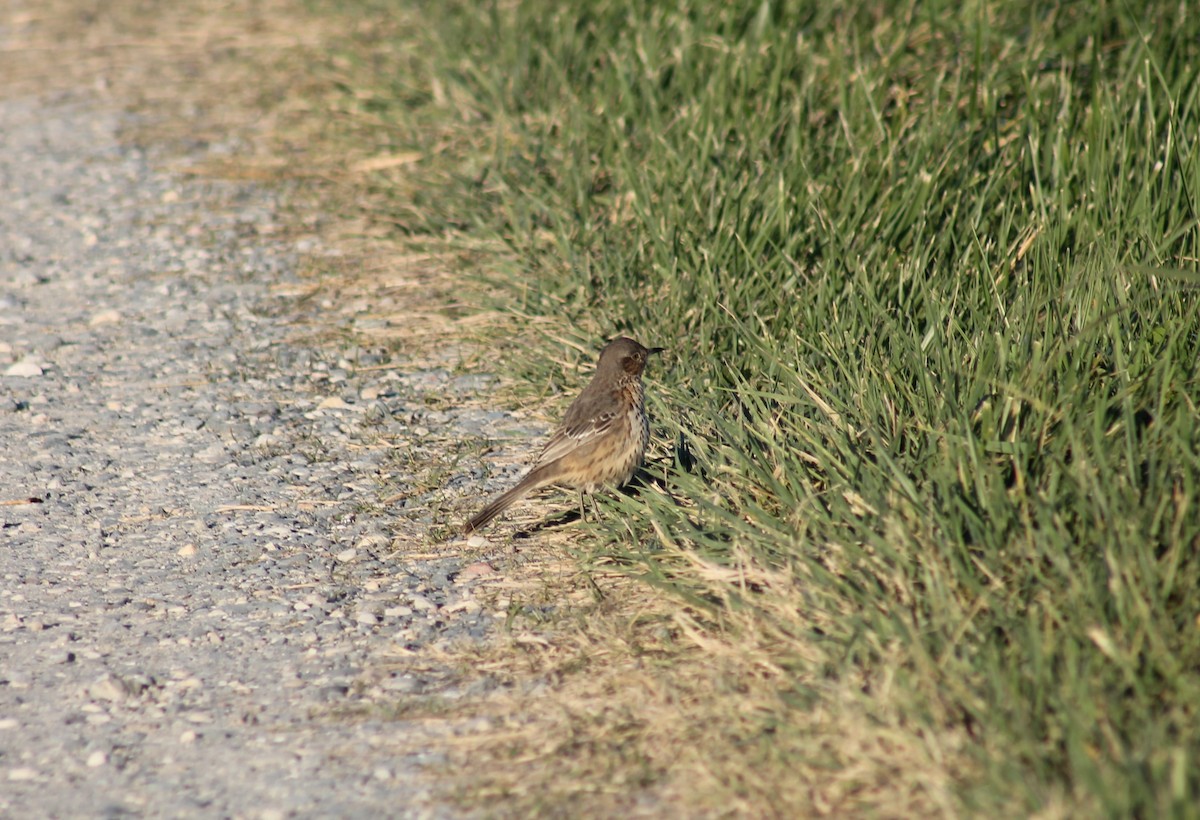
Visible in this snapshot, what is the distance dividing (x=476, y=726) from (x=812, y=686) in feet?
3.02

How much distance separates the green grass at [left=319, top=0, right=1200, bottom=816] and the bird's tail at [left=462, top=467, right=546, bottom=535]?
308mm

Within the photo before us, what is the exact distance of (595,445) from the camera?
5.04 meters

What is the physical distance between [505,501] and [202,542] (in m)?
1.08

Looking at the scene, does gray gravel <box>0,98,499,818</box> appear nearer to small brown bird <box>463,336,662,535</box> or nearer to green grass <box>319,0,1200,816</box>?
small brown bird <box>463,336,662,535</box>

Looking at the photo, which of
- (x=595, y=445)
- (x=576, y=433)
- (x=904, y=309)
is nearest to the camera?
(x=595, y=445)

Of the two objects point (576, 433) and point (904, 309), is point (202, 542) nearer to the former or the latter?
point (576, 433)

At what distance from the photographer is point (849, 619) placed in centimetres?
392

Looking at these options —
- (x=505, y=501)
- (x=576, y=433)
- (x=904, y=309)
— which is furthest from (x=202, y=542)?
(x=904, y=309)

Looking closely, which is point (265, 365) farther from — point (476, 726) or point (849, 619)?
point (849, 619)

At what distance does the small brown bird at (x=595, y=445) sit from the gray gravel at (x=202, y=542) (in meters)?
0.40

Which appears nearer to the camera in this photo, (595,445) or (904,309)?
(595,445)

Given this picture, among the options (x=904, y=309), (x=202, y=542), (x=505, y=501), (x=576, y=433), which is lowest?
(x=202, y=542)

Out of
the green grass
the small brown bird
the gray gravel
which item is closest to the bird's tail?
the small brown bird

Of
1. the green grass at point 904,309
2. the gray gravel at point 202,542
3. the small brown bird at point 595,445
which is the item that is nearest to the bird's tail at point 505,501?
A: the small brown bird at point 595,445
